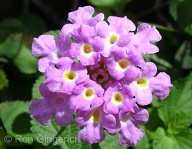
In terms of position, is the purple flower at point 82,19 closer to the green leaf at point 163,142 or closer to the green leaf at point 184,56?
the green leaf at point 163,142

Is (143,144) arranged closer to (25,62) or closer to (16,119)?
(16,119)

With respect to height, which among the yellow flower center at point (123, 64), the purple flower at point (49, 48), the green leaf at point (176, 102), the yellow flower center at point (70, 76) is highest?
the purple flower at point (49, 48)

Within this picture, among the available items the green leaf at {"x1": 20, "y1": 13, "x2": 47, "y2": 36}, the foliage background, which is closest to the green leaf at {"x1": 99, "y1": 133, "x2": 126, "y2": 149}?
the foliage background

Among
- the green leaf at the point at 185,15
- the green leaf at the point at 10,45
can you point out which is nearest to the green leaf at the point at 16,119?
the green leaf at the point at 10,45

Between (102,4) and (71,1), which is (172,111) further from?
(71,1)

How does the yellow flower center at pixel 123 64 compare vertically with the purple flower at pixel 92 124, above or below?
above

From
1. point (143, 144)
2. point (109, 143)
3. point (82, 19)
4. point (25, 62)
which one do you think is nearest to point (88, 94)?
point (82, 19)
